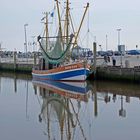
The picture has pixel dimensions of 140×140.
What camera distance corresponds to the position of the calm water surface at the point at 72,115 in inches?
738

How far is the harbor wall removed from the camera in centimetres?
4144

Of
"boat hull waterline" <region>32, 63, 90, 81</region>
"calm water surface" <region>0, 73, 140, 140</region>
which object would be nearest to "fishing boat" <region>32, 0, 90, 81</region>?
"boat hull waterline" <region>32, 63, 90, 81</region>

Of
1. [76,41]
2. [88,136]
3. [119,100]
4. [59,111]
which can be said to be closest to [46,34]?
[76,41]

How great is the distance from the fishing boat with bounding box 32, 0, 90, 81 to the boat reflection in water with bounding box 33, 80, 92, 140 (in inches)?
285

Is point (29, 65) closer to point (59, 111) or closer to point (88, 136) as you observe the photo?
point (59, 111)

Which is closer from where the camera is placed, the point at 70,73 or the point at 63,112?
the point at 63,112

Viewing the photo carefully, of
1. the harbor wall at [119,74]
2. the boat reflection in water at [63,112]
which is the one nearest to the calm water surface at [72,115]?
the boat reflection in water at [63,112]

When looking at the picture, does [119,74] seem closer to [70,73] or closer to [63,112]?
[70,73]

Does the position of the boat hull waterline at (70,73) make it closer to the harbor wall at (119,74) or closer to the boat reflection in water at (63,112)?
the harbor wall at (119,74)

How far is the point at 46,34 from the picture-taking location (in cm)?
5856

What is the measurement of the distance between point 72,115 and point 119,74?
66.7ft

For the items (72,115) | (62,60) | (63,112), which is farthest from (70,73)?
(72,115)

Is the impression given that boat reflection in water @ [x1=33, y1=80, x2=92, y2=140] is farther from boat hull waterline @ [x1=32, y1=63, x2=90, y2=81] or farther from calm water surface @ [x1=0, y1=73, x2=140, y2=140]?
boat hull waterline @ [x1=32, y1=63, x2=90, y2=81]

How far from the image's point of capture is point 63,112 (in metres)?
25.5
